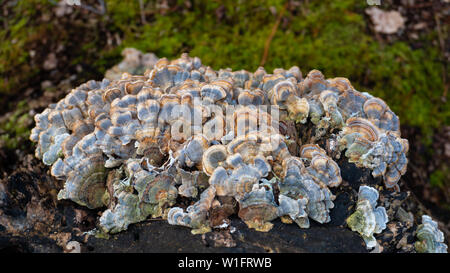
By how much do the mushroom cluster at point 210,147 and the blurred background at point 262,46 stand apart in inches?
71.9

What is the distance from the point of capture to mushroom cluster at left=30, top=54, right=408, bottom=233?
8.24 feet

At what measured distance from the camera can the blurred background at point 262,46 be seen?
490cm

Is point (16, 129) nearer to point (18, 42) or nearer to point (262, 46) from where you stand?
point (18, 42)

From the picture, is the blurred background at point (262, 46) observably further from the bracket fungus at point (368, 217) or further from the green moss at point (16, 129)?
the bracket fungus at point (368, 217)

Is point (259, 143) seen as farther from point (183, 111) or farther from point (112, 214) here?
point (112, 214)

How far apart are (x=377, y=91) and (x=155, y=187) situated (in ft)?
11.9

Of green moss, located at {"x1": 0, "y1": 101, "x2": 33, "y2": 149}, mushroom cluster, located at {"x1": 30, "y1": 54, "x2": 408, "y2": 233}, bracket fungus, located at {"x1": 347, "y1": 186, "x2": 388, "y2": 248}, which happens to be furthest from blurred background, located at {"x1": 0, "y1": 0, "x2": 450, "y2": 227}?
bracket fungus, located at {"x1": 347, "y1": 186, "x2": 388, "y2": 248}

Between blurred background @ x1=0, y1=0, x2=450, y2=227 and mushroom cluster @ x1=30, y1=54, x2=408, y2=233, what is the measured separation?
1.83 m

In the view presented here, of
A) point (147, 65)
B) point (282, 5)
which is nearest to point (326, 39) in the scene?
point (282, 5)

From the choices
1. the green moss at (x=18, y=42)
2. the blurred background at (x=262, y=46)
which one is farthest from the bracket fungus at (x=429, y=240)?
the green moss at (x=18, y=42)

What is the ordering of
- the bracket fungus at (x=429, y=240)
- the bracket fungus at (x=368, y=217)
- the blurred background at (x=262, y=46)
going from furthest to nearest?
the blurred background at (x=262, y=46)
the bracket fungus at (x=429, y=240)
the bracket fungus at (x=368, y=217)

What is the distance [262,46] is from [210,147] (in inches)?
116

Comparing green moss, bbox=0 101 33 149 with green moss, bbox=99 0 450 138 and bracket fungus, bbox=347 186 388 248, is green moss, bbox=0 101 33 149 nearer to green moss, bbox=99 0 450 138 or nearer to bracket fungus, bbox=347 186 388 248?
green moss, bbox=99 0 450 138

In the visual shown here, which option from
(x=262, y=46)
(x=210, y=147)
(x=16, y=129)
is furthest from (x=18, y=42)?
(x=210, y=147)
